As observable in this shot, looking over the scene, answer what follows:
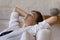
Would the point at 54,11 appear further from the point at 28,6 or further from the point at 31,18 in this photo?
the point at 31,18

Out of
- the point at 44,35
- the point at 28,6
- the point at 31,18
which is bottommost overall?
the point at 44,35

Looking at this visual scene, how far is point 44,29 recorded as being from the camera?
1482 mm

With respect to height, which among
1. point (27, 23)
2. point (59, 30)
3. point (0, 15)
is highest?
point (0, 15)

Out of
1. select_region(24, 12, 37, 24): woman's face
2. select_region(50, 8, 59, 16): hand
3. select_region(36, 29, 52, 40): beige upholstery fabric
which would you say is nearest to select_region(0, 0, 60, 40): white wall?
select_region(50, 8, 59, 16): hand

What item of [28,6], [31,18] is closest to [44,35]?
[31,18]

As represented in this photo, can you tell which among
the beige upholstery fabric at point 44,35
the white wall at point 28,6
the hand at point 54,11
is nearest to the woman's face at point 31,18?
the beige upholstery fabric at point 44,35

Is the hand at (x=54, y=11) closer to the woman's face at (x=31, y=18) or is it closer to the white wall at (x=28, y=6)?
the white wall at (x=28, y=6)

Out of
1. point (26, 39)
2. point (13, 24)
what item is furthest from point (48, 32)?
point (13, 24)

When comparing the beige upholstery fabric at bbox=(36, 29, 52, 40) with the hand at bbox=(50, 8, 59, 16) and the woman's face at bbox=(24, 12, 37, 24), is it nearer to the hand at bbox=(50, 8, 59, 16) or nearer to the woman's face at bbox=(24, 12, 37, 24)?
the woman's face at bbox=(24, 12, 37, 24)

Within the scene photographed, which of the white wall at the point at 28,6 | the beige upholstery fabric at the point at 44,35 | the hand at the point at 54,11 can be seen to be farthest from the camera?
the white wall at the point at 28,6

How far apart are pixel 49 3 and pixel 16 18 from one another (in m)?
0.84

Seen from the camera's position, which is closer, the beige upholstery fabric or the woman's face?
the beige upholstery fabric

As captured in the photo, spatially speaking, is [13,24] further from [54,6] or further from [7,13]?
[54,6]

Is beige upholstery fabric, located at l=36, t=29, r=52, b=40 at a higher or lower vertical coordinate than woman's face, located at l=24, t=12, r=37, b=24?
lower
